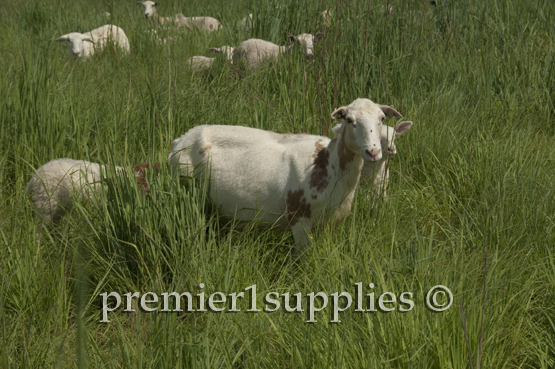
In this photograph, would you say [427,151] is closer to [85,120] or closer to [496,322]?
[496,322]

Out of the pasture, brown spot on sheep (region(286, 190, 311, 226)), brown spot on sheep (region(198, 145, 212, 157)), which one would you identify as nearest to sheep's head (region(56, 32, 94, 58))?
the pasture

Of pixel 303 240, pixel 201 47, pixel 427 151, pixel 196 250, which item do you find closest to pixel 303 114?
pixel 427 151

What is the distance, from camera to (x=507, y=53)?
16.2ft

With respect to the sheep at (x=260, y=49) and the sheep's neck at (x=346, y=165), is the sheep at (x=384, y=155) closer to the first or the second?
the sheep's neck at (x=346, y=165)

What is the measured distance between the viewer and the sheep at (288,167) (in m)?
3.00

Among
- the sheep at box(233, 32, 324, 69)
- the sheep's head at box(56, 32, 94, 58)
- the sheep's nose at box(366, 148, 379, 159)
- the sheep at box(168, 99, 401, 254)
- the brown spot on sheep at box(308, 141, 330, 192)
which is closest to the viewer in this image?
the sheep's nose at box(366, 148, 379, 159)

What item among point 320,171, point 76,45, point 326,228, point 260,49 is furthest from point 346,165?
point 76,45

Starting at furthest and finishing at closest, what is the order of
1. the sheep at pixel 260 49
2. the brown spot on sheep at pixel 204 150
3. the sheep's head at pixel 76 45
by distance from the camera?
the sheep's head at pixel 76 45, the sheep at pixel 260 49, the brown spot on sheep at pixel 204 150

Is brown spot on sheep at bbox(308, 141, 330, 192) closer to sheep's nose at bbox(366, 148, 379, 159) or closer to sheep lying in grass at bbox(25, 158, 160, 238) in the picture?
sheep's nose at bbox(366, 148, 379, 159)

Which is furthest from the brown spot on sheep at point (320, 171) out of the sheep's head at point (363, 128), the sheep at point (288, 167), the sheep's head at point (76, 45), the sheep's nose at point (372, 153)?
the sheep's head at point (76, 45)

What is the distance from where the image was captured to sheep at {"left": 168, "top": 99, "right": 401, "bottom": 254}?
3.00 m

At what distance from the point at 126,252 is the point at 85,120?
1665 millimetres

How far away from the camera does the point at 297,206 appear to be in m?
3.14

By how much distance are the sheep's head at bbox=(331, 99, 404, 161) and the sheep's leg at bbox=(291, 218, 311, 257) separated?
1.64ft
